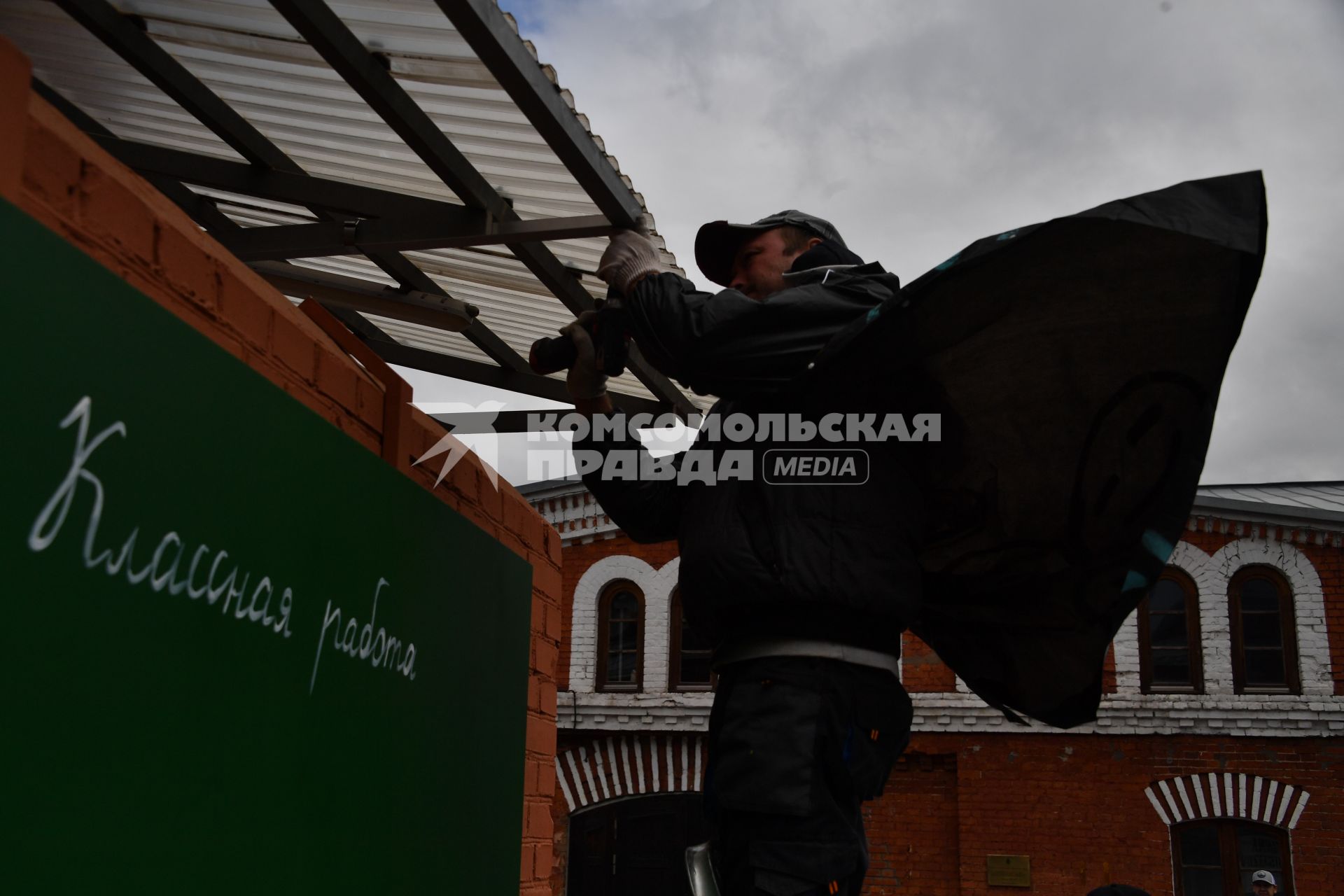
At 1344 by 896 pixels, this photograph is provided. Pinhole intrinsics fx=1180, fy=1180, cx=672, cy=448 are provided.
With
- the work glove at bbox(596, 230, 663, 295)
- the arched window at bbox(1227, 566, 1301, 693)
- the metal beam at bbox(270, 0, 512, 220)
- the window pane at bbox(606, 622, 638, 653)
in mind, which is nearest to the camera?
the work glove at bbox(596, 230, 663, 295)

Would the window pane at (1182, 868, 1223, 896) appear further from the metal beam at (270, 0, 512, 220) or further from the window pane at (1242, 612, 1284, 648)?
the metal beam at (270, 0, 512, 220)

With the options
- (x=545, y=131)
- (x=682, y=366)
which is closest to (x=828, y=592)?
(x=682, y=366)

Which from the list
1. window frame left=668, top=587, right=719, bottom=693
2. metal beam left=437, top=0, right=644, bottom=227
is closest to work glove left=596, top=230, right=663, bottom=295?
metal beam left=437, top=0, right=644, bottom=227

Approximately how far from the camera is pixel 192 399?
1.50 metres

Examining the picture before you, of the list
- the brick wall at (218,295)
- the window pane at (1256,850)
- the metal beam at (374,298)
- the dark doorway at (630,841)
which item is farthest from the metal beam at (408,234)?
the window pane at (1256,850)

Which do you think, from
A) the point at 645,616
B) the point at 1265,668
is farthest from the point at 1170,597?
the point at 645,616

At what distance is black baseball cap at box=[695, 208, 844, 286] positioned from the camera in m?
2.42

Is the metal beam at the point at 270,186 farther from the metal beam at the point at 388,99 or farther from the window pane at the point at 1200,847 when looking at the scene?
the window pane at the point at 1200,847

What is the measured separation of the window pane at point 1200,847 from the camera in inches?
516

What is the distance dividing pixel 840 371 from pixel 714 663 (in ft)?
1.90

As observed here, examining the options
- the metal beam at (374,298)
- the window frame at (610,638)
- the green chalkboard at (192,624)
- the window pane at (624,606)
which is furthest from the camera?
the window pane at (624,606)

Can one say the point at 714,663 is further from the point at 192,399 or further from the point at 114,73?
the point at 114,73

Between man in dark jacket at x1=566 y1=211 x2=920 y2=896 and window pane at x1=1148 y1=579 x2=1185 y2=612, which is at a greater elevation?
window pane at x1=1148 y1=579 x2=1185 y2=612

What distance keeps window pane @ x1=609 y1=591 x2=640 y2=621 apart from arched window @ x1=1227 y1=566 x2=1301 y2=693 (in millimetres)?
7156
